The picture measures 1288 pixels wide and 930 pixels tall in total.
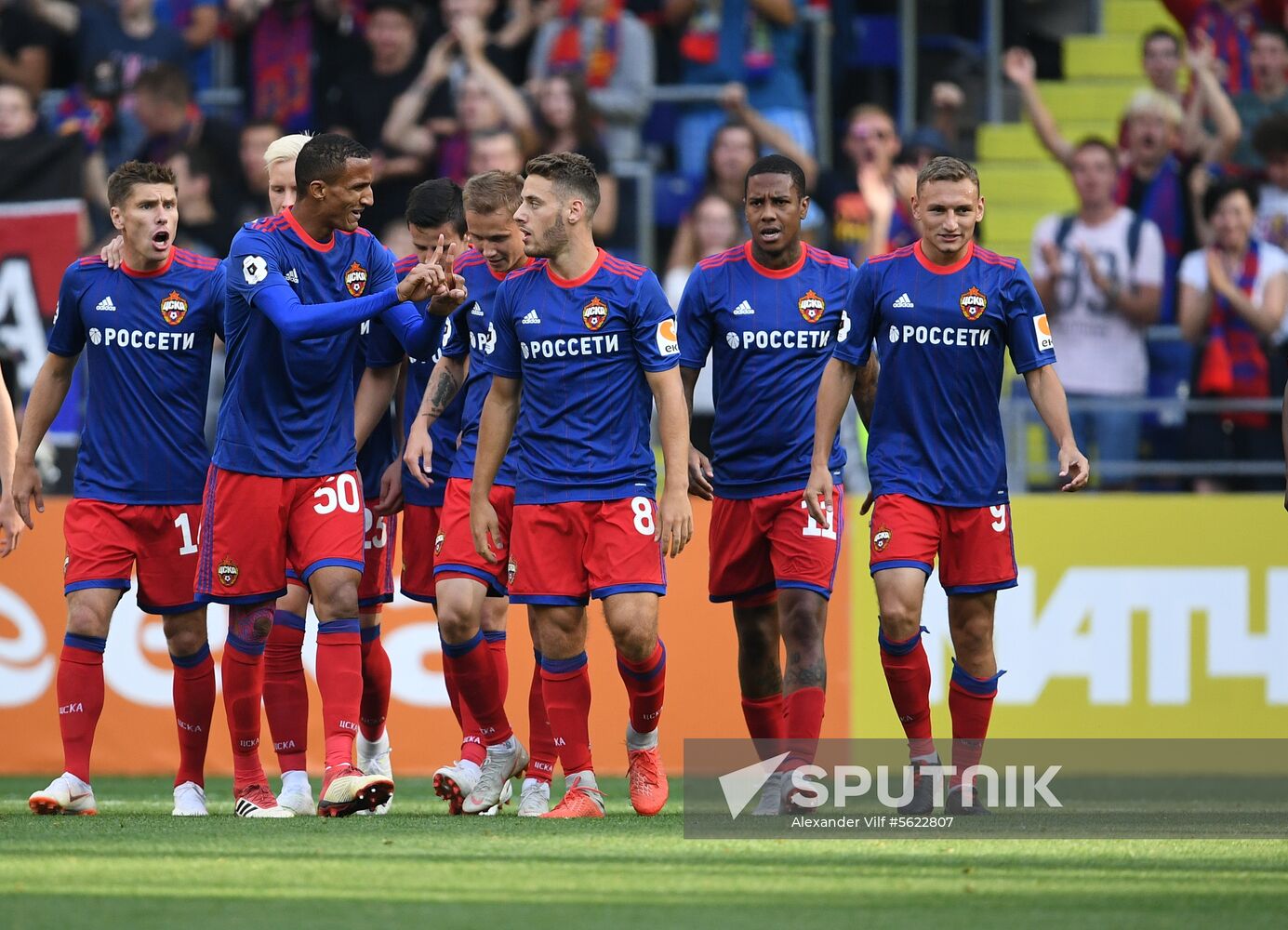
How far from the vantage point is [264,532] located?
25.8 feet

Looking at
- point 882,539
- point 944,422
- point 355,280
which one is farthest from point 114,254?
A: point 944,422

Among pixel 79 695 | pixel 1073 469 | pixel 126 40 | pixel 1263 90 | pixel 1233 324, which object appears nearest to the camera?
pixel 1073 469

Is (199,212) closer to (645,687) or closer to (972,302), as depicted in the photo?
(645,687)

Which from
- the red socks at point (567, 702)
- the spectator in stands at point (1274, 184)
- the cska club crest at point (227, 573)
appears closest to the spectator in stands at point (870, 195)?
the spectator in stands at point (1274, 184)

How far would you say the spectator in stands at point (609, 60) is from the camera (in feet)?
50.0

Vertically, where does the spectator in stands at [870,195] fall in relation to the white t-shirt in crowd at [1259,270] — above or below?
above

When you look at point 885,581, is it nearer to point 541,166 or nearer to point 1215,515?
point 541,166

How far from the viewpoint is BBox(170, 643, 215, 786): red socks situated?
8320 mm

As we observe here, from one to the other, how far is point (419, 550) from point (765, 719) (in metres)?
1.73

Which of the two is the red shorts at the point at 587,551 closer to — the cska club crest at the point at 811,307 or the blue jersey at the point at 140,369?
the cska club crest at the point at 811,307

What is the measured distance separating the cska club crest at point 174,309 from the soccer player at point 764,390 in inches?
82.8

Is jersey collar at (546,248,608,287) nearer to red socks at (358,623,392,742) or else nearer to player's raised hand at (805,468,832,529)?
player's raised hand at (805,468,832,529)

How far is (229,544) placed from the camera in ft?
25.8

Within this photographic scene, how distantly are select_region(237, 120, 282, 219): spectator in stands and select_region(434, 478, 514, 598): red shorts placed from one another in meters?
6.58
